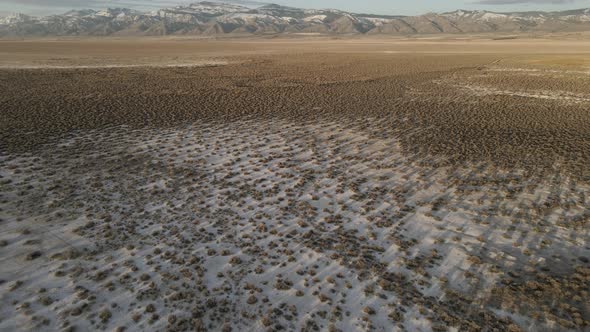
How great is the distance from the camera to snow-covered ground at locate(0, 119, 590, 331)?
6.25m

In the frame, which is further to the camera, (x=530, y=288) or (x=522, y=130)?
(x=522, y=130)

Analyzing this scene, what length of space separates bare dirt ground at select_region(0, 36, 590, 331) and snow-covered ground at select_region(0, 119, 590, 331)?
0.15 feet

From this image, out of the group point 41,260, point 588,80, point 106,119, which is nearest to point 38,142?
point 106,119

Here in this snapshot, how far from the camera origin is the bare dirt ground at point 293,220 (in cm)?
632

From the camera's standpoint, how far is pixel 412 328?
19.6 ft

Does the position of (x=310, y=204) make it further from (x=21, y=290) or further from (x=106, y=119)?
(x=106, y=119)

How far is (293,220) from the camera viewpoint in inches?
367

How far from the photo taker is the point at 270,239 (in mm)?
8477

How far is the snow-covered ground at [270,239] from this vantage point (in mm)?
6250

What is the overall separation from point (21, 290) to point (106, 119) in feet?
45.3

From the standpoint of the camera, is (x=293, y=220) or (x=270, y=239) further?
(x=293, y=220)

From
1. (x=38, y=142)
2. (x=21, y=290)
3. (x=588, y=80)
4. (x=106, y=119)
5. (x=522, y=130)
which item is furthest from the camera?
(x=588, y=80)

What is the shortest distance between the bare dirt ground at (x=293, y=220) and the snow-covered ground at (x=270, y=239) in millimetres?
46

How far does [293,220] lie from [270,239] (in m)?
1.04
